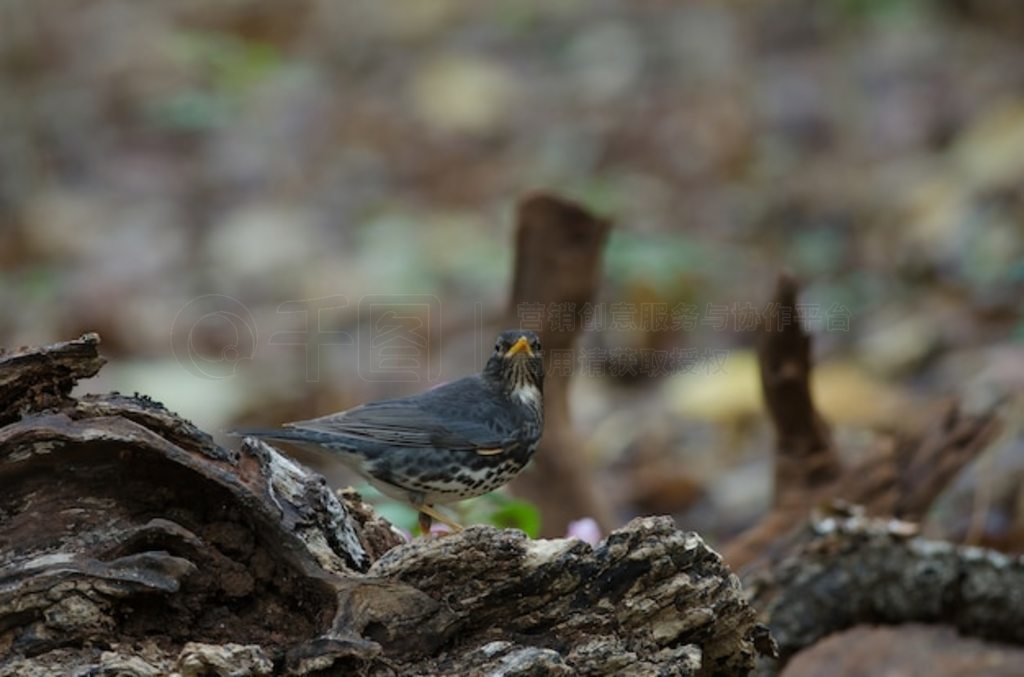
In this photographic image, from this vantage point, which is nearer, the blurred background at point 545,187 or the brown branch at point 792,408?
the brown branch at point 792,408

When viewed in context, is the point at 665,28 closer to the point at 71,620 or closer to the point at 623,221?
the point at 623,221

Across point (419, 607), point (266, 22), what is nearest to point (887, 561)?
point (419, 607)

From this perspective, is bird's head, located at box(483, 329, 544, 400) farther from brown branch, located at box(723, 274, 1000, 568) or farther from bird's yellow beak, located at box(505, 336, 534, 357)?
brown branch, located at box(723, 274, 1000, 568)

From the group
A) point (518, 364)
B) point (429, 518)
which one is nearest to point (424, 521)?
point (429, 518)

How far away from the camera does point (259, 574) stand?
3.07 metres

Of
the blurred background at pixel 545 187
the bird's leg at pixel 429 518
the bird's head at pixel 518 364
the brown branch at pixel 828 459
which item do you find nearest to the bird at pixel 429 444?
the bird's leg at pixel 429 518

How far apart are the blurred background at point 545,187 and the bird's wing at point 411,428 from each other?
1.92 metres

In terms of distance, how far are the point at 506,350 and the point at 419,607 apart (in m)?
1.96

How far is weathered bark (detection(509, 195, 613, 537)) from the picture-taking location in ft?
17.9

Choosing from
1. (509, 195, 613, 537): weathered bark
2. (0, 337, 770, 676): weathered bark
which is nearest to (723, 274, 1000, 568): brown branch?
(509, 195, 613, 537): weathered bark

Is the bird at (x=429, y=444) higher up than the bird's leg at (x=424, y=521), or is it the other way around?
the bird at (x=429, y=444)

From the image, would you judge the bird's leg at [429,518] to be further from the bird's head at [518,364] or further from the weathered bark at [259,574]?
the weathered bark at [259,574]

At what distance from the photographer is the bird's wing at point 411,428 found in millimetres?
4391

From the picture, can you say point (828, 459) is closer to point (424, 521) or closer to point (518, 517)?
point (518, 517)
